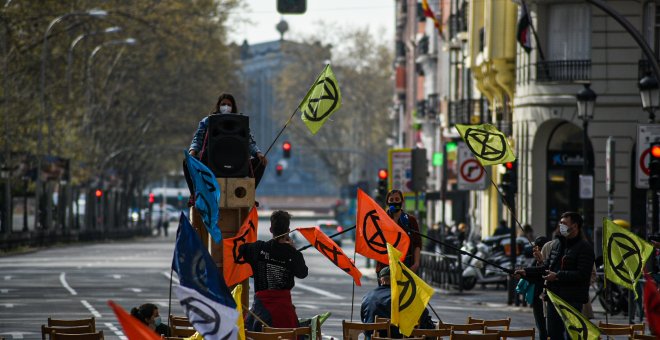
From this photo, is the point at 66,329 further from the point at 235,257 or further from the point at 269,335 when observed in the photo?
the point at 269,335

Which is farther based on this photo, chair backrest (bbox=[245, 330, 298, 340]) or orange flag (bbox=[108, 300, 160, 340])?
chair backrest (bbox=[245, 330, 298, 340])

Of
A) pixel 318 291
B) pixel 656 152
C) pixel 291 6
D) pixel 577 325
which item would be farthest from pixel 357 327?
pixel 318 291

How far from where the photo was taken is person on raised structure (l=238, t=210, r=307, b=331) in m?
15.9

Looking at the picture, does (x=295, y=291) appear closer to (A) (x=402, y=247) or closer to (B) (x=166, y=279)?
(B) (x=166, y=279)

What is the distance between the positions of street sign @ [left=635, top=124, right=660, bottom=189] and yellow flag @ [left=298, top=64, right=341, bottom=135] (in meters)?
8.64

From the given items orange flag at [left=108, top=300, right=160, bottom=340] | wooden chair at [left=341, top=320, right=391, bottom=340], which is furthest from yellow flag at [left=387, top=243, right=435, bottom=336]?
orange flag at [left=108, top=300, right=160, bottom=340]

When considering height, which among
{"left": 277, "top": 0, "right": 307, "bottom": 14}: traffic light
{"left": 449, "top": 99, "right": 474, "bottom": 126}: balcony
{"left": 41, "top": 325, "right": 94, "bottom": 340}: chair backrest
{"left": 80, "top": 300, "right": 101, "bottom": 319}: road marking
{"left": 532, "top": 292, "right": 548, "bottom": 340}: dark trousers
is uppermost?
{"left": 277, "top": 0, "right": 307, "bottom": 14}: traffic light

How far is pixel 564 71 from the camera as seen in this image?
152ft

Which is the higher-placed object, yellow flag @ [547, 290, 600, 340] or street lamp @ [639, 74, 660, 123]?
street lamp @ [639, 74, 660, 123]

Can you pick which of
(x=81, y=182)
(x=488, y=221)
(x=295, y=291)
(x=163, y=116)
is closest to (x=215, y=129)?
(x=295, y=291)

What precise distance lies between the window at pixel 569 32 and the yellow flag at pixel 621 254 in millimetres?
28929

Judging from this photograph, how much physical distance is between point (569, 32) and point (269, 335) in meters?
33.2

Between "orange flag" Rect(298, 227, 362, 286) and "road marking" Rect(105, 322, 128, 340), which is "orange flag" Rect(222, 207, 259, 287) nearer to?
"orange flag" Rect(298, 227, 362, 286)

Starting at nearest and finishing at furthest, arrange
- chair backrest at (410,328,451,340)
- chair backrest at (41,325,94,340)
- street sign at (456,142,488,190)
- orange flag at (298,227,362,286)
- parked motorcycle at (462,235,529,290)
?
chair backrest at (410,328,451,340) → chair backrest at (41,325,94,340) → orange flag at (298,227,362,286) → street sign at (456,142,488,190) → parked motorcycle at (462,235,529,290)
